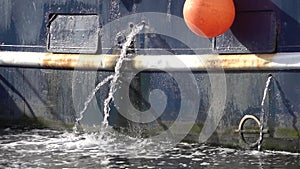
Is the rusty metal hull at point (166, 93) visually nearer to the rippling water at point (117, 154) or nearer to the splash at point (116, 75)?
the splash at point (116, 75)

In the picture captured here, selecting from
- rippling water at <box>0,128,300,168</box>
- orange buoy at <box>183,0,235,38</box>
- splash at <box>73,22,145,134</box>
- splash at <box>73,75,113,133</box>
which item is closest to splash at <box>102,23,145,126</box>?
splash at <box>73,22,145,134</box>

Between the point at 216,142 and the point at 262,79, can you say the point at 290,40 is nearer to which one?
the point at 262,79

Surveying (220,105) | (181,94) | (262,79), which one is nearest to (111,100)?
(181,94)

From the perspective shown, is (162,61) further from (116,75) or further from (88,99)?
(88,99)

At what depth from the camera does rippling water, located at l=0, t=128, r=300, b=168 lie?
18.1ft

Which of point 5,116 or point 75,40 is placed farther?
point 5,116

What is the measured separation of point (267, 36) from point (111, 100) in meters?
1.82

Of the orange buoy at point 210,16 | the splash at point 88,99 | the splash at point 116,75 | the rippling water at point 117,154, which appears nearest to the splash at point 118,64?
the splash at point 116,75

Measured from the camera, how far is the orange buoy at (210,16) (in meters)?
5.77

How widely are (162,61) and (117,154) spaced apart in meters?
1.11

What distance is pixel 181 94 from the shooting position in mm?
6422

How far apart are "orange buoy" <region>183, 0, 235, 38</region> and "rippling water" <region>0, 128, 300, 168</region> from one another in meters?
1.15

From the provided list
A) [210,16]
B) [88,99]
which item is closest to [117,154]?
[88,99]

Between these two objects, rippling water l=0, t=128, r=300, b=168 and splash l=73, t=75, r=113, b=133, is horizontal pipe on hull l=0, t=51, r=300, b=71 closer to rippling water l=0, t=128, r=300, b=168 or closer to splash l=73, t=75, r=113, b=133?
splash l=73, t=75, r=113, b=133
